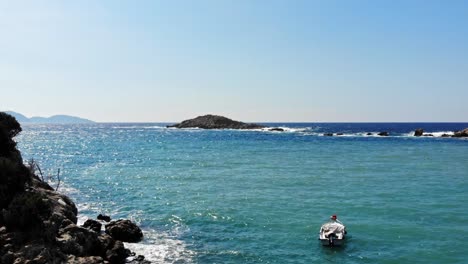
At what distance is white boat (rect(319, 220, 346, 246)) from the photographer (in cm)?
2689

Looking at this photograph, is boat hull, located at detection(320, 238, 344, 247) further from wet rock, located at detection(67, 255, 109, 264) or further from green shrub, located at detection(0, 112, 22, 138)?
green shrub, located at detection(0, 112, 22, 138)

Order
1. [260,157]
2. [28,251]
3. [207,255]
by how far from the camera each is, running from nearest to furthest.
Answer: [28,251] < [207,255] < [260,157]

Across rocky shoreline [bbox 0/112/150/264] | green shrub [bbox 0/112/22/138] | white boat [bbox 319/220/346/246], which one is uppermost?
green shrub [bbox 0/112/22/138]

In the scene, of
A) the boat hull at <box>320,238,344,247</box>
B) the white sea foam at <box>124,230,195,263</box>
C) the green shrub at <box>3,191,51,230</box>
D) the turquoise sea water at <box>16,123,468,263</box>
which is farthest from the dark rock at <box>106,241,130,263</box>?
the boat hull at <box>320,238,344,247</box>

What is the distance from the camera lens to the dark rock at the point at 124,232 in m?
28.2

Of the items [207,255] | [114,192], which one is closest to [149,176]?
[114,192]

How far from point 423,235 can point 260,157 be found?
51763 mm

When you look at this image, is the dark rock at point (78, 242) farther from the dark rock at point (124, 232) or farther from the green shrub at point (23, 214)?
the dark rock at point (124, 232)

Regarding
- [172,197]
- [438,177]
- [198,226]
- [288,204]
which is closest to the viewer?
[198,226]

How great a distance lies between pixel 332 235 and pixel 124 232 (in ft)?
46.9

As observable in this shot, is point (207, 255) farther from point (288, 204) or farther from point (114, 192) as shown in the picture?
point (114, 192)

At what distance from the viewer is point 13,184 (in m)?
23.4

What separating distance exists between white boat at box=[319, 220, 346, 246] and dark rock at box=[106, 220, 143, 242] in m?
12.8

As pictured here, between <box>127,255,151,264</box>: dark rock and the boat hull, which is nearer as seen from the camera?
<box>127,255,151,264</box>: dark rock
